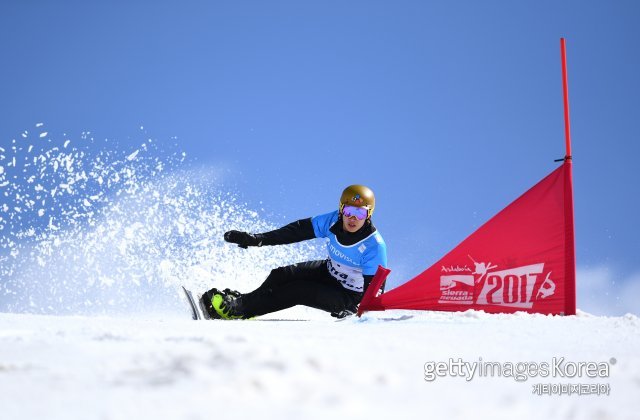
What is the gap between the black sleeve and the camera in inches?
247

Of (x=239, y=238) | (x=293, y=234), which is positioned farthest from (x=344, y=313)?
(x=239, y=238)

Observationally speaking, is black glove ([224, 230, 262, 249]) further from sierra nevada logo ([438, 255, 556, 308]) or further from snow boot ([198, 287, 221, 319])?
sierra nevada logo ([438, 255, 556, 308])

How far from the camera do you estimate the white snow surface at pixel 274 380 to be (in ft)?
4.80

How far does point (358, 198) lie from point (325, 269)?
91 centimetres

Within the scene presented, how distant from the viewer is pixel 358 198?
5758mm

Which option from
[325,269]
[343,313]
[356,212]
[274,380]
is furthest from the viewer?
[325,269]

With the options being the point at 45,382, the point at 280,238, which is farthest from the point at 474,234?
the point at 45,382

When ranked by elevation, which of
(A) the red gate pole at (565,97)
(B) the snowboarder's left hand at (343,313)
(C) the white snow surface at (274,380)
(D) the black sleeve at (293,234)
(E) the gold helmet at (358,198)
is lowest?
(C) the white snow surface at (274,380)

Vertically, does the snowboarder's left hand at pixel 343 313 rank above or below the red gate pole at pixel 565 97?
below

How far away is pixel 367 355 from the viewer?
210cm

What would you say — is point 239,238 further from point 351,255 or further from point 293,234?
point 351,255

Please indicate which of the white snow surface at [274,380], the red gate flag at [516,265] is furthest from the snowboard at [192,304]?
the white snow surface at [274,380]

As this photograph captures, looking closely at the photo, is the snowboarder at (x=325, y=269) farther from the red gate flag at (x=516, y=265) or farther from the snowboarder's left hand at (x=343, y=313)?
the red gate flag at (x=516, y=265)

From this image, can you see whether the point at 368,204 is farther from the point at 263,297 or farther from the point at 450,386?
the point at 450,386
